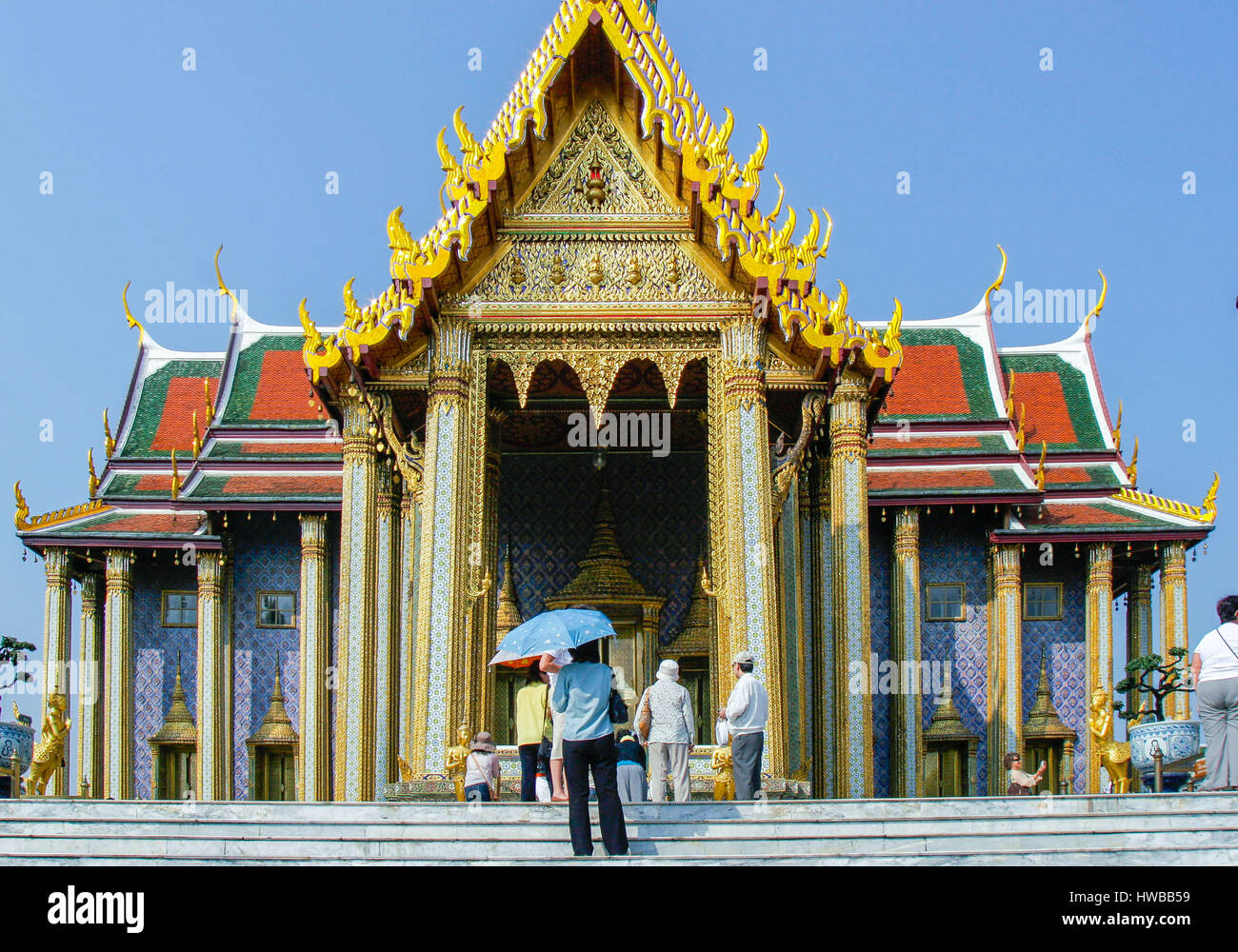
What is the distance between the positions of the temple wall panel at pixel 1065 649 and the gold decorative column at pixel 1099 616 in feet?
0.68

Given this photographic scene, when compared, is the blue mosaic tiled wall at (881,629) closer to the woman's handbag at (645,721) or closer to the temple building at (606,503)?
the temple building at (606,503)

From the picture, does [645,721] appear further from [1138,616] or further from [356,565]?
[1138,616]

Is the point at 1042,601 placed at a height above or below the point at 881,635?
above

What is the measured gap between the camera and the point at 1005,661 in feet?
90.1

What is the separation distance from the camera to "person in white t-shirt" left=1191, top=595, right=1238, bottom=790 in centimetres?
1238

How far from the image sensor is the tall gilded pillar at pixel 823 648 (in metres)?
20.5

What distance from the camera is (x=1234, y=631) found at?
1243cm

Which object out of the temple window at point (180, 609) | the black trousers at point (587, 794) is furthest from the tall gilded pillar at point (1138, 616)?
the black trousers at point (587, 794)

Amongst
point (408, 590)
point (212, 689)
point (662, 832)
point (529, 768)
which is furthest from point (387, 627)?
point (662, 832)

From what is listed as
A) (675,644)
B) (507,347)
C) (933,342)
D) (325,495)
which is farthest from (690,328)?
(933,342)

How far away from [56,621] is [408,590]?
716cm

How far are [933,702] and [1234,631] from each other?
1562cm
